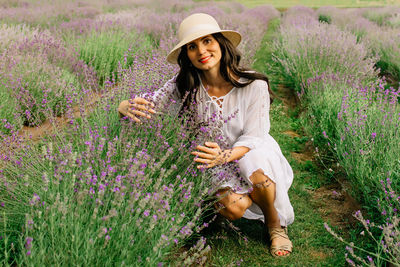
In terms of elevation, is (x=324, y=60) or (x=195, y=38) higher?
(x=195, y=38)

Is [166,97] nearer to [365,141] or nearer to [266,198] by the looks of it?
[266,198]

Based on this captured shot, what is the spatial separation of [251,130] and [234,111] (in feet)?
0.62

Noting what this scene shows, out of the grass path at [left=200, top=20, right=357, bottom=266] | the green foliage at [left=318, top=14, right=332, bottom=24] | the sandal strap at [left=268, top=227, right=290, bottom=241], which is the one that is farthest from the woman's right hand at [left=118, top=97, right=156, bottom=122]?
the green foliage at [left=318, top=14, right=332, bottom=24]

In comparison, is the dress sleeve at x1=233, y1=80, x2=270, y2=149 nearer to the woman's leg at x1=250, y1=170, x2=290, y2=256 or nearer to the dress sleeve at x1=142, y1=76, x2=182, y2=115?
the woman's leg at x1=250, y1=170, x2=290, y2=256

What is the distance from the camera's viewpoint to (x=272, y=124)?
16.4 ft

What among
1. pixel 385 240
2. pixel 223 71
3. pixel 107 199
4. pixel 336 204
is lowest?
pixel 336 204

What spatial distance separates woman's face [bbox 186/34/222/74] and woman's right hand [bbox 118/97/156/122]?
0.42 meters

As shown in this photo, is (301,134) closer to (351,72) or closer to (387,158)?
(351,72)

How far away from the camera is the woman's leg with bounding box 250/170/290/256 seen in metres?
2.40

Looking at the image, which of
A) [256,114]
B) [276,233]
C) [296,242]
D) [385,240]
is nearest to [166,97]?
[256,114]

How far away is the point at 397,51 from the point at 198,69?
5111 mm

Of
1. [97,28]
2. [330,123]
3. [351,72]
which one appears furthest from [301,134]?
[97,28]

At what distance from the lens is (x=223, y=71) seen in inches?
104

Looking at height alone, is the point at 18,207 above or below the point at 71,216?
below
